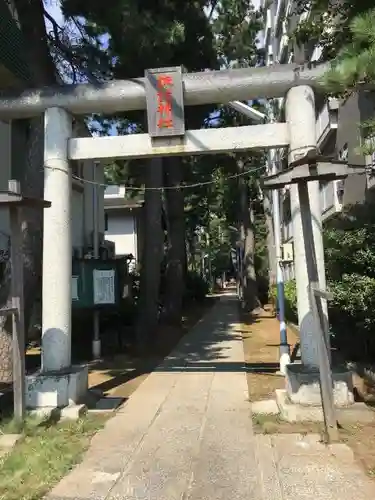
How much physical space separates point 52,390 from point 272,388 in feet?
11.7

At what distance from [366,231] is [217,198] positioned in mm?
28288

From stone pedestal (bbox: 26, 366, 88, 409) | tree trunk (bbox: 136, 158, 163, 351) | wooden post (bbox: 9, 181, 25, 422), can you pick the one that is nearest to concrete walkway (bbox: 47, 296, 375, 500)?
stone pedestal (bbox: 26, 366, 88, 409)

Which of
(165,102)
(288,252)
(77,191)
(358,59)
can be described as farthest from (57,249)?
(77,191)

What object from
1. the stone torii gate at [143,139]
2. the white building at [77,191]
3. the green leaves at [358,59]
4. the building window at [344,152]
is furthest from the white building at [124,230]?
the green leaves at [358,59]

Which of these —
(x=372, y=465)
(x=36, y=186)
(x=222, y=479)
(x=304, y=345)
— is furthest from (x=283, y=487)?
(x=36, y=186)

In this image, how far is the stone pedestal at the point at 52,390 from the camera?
6930mm

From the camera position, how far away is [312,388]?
262 inches

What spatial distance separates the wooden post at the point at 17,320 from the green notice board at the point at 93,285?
427 centimetres

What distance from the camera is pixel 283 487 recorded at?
4.49 metres

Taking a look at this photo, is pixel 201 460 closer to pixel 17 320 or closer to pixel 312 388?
pixel 312 388

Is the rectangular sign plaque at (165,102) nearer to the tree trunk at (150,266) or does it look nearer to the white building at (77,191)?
the tree trunk at (150,266)

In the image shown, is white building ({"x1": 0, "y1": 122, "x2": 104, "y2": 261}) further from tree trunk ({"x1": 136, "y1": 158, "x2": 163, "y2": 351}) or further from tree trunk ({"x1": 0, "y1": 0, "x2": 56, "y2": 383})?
tree trunk ({"x1": 0, "y1": 0, "x2": 56, "y2": 383})

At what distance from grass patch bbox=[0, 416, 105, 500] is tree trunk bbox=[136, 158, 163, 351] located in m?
6.33

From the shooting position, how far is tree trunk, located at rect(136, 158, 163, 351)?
13234 millimetres
